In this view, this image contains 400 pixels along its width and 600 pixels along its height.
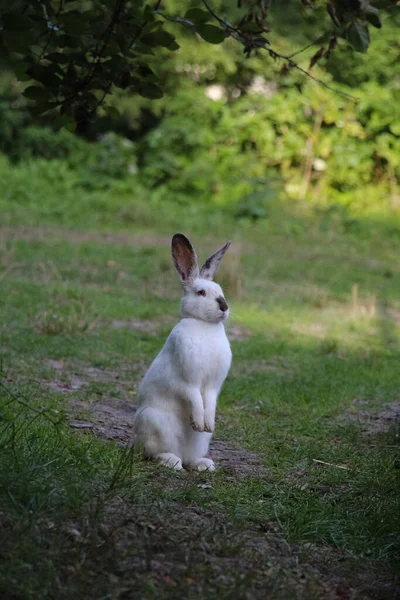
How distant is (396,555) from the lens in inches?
145

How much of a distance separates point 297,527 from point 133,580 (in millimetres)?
948

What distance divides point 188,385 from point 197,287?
0.47 m

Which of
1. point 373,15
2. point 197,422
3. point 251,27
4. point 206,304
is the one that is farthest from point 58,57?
point 197,422

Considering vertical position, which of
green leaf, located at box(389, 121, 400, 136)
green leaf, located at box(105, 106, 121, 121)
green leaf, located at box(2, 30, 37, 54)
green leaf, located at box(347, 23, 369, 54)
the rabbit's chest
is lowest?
the rabbit's chest

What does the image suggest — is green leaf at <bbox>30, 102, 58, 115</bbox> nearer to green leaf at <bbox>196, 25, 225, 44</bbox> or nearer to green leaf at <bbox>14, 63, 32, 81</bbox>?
green leaf at <bbox>14, 63, 32, 81</bbox>

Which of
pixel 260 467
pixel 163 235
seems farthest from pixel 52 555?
pixel 163 235

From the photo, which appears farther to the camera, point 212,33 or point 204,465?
point 204,465

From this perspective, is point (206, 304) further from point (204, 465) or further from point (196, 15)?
Answer: point (196, 15)

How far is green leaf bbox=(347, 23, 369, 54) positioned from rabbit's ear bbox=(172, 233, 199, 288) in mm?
1416

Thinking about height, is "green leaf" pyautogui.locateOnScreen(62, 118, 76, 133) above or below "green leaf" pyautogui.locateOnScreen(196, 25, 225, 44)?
below

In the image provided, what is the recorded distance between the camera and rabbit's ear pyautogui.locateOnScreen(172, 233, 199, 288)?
184 inches

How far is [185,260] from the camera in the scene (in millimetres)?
4703

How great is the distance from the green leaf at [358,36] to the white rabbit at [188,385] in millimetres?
1405

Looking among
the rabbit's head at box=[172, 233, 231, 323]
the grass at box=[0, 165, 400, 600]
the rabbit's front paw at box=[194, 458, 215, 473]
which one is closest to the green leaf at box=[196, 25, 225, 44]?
the rabbit's head at box=[172, 233, 231, 323]
